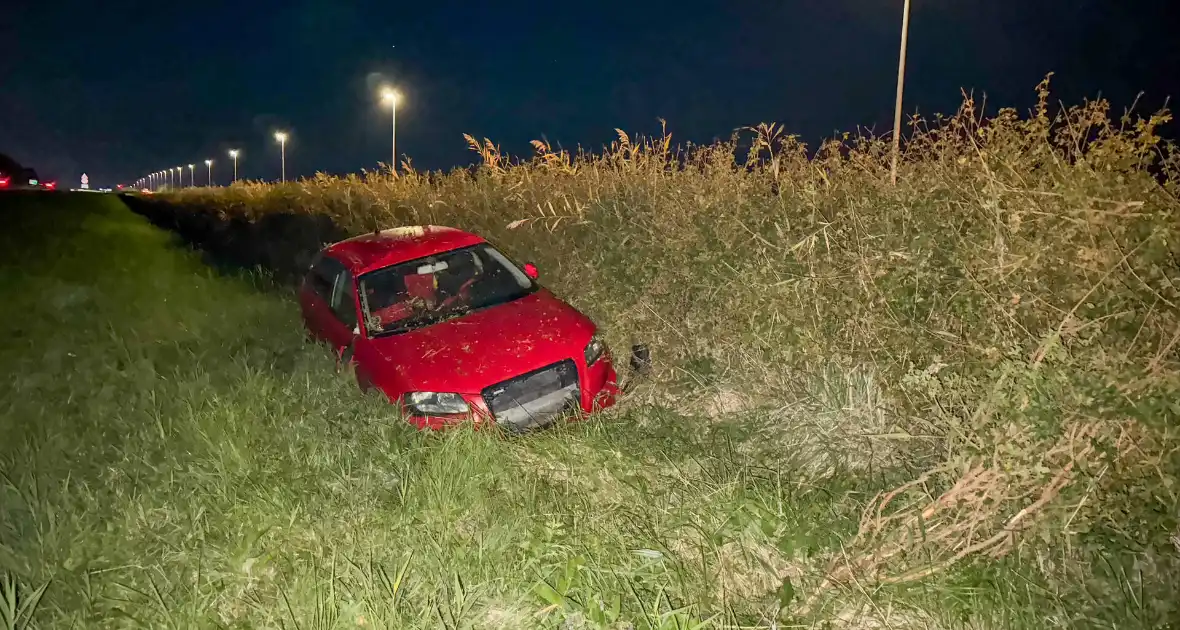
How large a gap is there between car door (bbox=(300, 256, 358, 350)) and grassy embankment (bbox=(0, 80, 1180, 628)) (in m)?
0.36

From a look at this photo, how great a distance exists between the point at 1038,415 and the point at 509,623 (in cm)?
228

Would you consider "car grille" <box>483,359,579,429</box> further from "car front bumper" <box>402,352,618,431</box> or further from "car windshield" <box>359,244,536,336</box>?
"car windshield" <box>359,244,536,336</box>

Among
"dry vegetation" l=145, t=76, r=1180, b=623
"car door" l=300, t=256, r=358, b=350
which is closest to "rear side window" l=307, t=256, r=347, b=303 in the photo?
"car door" l=300, t=256, r=358, b=350

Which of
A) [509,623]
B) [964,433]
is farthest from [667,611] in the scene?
[964,433]

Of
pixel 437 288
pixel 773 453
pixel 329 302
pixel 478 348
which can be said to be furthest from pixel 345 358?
pixel 773 453

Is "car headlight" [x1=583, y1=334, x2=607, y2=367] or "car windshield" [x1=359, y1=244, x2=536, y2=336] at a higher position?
"car windshield" [x1=359, y1=244, x2=536, y2=336]

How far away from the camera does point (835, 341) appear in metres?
4.09

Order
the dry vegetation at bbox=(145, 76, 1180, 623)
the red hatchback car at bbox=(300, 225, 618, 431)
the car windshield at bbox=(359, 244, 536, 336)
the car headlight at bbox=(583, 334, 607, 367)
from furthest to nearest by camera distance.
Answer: the car windshield at bbox=(359, 244, 536, 336), the car headlight at bbox=(583, 334, 607, 367), the red hatchback car at bbox=(300, 225, 618, 431), the dry vegetation at bbox=(145, 76, 1180, 623)

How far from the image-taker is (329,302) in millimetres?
6004

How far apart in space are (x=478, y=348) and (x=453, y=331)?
13.9 inches

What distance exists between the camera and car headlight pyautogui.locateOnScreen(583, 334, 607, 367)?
4906 mm

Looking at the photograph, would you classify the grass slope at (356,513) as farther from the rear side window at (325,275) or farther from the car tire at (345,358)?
the rear side window at (325,275)

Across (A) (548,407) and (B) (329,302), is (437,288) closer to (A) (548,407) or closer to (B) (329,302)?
(B) (329,302)

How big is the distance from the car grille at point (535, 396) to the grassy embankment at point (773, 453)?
0.22 m
